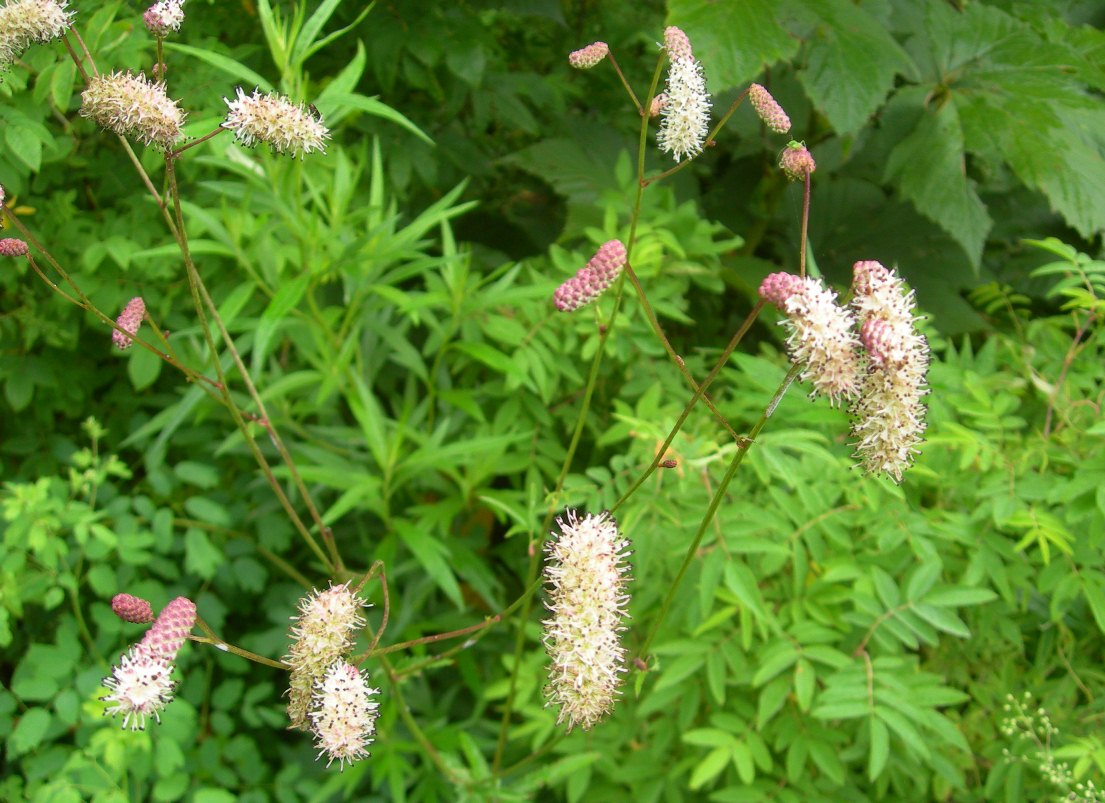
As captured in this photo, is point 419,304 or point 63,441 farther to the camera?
point 63,441

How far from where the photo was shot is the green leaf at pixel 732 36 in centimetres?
133

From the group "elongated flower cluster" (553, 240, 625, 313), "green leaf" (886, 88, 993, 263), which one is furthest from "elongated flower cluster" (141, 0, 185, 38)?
"green leaf" (886, 88, 993, 263)

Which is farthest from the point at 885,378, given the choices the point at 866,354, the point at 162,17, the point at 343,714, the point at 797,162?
the point at 162,17

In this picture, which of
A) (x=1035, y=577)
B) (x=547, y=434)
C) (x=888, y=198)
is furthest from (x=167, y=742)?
(x=888, y=198)

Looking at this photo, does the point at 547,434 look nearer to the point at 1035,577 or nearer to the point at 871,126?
the point at 1035,577

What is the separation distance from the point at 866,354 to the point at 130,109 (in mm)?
600

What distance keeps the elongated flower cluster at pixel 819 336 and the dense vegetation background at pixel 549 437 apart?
1.02 feet

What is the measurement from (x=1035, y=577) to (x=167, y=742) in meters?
1.18

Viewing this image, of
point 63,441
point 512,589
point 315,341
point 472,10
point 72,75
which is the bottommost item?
point 512,589

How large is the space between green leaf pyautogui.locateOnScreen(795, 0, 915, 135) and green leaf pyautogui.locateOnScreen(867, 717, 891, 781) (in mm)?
A: 873

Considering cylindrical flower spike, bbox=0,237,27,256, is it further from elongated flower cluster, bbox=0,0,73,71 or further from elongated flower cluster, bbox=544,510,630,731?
elongated flower cluster, bbox=544,510,630,731

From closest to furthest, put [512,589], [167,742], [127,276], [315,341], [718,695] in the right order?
1. [718,695]
2. [167,742]
3. [315,341]
4. [127,276]
5. [512,589]

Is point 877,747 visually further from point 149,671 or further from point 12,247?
point 12,247

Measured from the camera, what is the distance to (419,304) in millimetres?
1282
